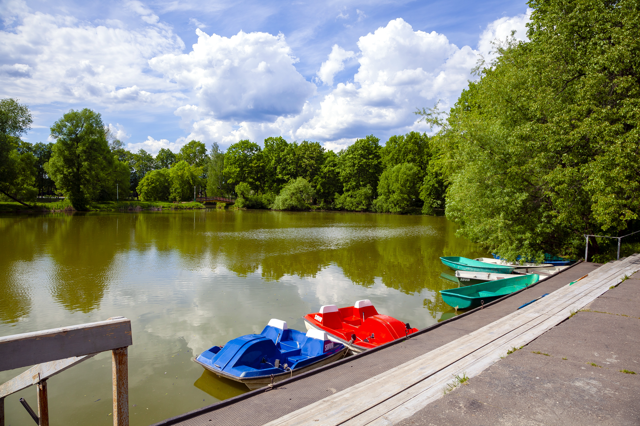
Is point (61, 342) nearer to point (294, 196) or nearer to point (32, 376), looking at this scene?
point (32, 376)

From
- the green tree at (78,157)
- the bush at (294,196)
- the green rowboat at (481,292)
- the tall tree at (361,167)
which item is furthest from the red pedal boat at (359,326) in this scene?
the tall tree at (361,167)

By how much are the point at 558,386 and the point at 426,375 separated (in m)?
1.34

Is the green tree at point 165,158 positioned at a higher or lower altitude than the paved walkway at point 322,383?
higher

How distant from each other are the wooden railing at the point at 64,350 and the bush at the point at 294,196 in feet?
212

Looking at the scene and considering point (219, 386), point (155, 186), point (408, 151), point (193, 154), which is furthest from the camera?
point (193, 154)

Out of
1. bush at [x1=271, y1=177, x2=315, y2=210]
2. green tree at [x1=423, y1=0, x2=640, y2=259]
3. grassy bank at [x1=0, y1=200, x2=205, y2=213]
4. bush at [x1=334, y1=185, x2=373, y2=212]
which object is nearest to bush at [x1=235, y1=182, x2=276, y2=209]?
bush at [x1=271, y1=177, x2=315, y2=210]

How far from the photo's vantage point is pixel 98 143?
178 feet

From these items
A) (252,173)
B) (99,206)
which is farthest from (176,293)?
(252,173)

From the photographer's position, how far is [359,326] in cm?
813

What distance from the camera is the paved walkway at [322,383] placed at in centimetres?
362

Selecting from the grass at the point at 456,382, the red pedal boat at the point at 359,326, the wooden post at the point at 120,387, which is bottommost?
the red pedal boat at the point at 359,326

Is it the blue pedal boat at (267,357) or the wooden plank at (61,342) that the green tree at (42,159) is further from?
the wooden plank at (61,342)

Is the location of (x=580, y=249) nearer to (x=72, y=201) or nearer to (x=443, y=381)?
(x=443, y=381)

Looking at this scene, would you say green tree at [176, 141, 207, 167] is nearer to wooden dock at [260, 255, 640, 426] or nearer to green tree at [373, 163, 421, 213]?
green tree at [373, 163, 421, 213]
